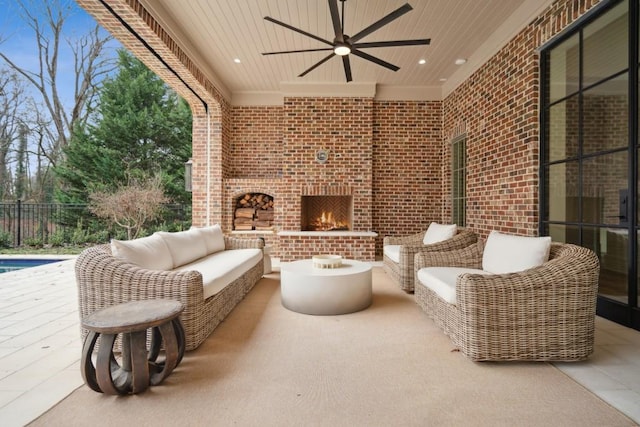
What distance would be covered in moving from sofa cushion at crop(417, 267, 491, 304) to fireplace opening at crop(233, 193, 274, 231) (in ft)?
13.1

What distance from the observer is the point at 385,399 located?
1730mm

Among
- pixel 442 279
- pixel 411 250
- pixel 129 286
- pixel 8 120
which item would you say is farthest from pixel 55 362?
pixel 8 120

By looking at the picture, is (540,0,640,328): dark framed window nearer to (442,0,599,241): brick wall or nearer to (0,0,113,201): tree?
(442,0,599,241): brick wall

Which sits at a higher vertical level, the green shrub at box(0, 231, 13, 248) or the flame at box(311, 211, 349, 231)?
the flame at box(311, 211, 349, 231)

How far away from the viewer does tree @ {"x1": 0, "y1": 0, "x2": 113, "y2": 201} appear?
9.84m

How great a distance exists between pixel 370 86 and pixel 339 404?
5.68 meters

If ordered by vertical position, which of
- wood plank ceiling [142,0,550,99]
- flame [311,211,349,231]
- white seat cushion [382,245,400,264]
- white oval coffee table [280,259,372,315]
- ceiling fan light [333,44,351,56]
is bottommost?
white oval coffee table [280,259,372,315]

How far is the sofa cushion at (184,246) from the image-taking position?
3.28 meters

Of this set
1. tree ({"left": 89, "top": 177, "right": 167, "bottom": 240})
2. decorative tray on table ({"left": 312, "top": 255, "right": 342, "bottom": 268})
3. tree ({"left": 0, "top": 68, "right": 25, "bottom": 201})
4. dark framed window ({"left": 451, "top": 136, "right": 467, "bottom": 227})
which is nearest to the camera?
decorative tray on table ({"left": 312, "top": 255, "right": 342, "bottom": 268})

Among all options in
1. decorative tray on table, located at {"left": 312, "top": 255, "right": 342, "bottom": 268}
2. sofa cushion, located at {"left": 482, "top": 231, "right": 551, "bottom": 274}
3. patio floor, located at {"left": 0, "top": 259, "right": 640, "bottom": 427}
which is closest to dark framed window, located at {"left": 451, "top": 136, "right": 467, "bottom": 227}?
sofa cushion, located at {"left": 482, "top": 231, "right": 551, "bottom": 274}

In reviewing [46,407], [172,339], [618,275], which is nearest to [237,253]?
[172,339]

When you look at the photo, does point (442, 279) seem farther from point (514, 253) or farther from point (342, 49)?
point (342, 49)

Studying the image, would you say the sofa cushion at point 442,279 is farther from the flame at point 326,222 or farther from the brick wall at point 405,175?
the flame at point 326,222

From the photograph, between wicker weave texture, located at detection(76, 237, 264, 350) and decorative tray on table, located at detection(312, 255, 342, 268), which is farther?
decorative tray on table, located at detection(312, 255, 342, 268)
